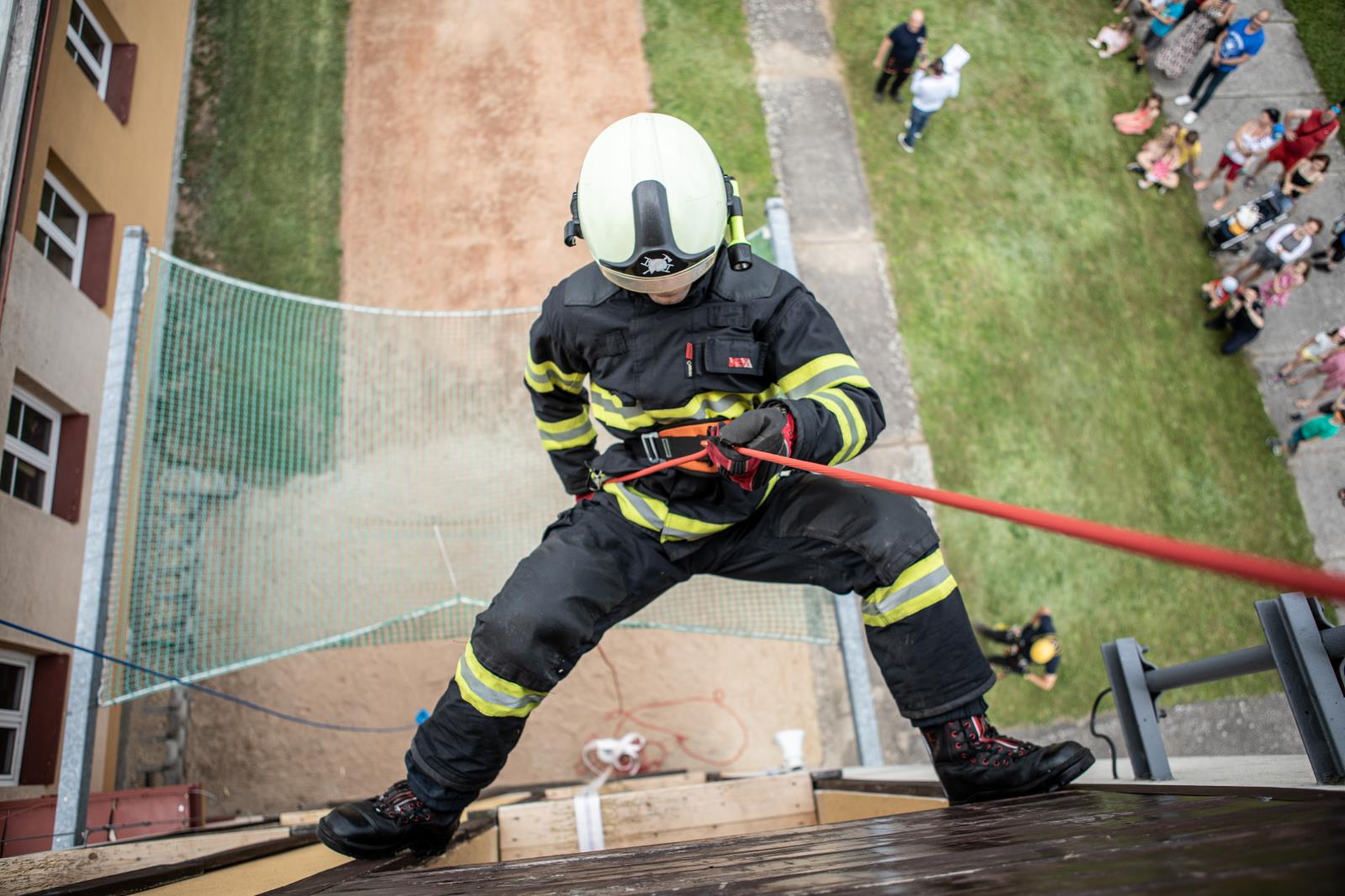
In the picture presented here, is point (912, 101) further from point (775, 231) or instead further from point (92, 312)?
point (92, 312)

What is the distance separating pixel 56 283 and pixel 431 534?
9.35ft

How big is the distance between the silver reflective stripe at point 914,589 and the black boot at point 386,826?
156cm

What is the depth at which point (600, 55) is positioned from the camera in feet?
26.5

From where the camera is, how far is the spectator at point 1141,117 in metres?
8.33

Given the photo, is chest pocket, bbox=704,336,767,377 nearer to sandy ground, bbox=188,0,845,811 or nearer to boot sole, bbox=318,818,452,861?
boot sole, bbox=318,818,452,861

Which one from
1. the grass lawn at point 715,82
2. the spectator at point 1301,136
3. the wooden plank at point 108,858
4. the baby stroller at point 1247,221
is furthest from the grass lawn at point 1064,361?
the wooden plank at point 108,858

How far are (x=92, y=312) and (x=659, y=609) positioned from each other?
14.3 feet

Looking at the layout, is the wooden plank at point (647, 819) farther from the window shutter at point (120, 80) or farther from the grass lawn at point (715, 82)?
the window shutter at point (120, 80)

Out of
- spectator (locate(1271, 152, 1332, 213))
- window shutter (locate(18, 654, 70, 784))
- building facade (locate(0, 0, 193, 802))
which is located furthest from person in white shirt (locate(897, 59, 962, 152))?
window shutter (locate(18, 654, 70, 784))

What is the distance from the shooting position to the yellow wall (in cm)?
529

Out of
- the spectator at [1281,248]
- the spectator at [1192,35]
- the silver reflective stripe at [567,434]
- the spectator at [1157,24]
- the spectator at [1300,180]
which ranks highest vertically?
the spectator at [1157,24]

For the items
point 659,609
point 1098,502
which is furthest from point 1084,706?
point 659,609

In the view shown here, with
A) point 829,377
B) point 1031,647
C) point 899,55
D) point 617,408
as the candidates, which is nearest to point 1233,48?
point 899,55

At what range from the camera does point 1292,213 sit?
852 cm
